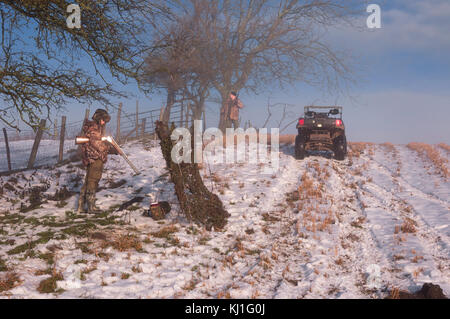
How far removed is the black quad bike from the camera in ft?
37.6

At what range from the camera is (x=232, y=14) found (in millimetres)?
20641

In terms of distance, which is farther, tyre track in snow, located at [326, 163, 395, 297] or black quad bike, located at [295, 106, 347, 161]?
black quad bike, located at [295, 106, 347, 161]

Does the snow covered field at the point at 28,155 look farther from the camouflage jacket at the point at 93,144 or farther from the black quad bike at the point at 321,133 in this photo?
the black quad bike at the point at 321,133

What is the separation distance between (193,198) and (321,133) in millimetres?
7468

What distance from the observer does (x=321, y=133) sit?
11836mm

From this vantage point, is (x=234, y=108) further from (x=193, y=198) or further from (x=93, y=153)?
(x=193, y=198)

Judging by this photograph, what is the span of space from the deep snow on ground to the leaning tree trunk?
0.23 m

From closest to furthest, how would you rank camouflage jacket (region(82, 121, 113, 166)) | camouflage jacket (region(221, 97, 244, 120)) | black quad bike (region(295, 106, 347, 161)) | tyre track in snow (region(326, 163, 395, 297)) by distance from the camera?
tyre track in snow (region(326, 163, 395, 297)) → camouflage jacket (region(82, 121, 113, 166)) → black quad bike (region(295, 106, 347, 161)) → camouflage jacket (region(221, 97, 244, 120))

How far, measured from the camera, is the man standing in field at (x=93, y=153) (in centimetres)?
643

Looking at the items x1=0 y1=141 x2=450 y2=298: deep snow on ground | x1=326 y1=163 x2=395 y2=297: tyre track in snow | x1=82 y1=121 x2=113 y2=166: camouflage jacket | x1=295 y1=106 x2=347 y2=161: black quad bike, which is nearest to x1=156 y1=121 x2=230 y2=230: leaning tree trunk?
x1=0 y1=141 x2=450 y2=298: deep snow on ground

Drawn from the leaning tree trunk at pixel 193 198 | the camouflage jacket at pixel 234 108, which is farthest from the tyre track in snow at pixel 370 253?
the camouflage jacket at pixel 234 108

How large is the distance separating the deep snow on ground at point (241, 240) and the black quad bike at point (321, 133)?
7.56 ft

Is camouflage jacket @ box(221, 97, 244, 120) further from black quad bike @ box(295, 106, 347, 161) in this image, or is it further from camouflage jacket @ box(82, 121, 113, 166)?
camouflage jacket @ box(82, 121, 113, 166)
